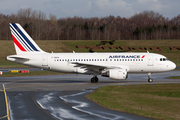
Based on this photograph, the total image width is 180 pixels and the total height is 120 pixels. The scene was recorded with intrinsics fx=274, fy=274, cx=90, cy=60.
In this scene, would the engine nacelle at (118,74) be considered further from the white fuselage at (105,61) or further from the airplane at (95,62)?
the white fuselage at (105,61)

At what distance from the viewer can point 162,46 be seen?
373 ft

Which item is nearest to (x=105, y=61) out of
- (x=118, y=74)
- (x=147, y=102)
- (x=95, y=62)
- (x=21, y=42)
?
(x=95, y=62)

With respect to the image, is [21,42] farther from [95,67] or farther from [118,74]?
[118,74]

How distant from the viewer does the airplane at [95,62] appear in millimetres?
39156

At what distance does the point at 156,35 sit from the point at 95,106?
518 feet

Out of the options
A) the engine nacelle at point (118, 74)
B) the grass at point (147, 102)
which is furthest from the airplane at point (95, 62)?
the grass at point (147, 102)

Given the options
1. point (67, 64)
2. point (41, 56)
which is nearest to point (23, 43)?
point (41, 56)

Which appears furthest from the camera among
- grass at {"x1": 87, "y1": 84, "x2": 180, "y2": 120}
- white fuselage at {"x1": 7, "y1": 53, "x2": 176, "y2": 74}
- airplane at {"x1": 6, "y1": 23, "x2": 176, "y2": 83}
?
white fuselage at {"x1": 7, "y1": 53, "x2": 176, "y2": 74}

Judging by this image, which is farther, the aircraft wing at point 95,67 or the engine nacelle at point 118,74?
the aircraft wing at point 95,67

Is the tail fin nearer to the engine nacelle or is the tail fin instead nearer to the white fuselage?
the white fuselage

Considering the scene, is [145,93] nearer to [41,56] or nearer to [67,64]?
[67,64]

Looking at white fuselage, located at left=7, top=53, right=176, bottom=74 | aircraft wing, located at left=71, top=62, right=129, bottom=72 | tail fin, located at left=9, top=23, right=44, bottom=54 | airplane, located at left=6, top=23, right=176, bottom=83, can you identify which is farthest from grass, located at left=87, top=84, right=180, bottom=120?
Answer: tail fin, located at left=9, top=23, right=44, bottom=54

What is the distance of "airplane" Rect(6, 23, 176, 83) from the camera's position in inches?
1542

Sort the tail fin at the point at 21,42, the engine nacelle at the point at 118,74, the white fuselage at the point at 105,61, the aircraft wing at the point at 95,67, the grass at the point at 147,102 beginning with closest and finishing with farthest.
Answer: the grass at the point at 147,102, the engine nacelle at the point at 118,74, the aircraft wing at the point at 95,67, the white fuselage at the point at 105,61, the tail fin at the point at 21,42
